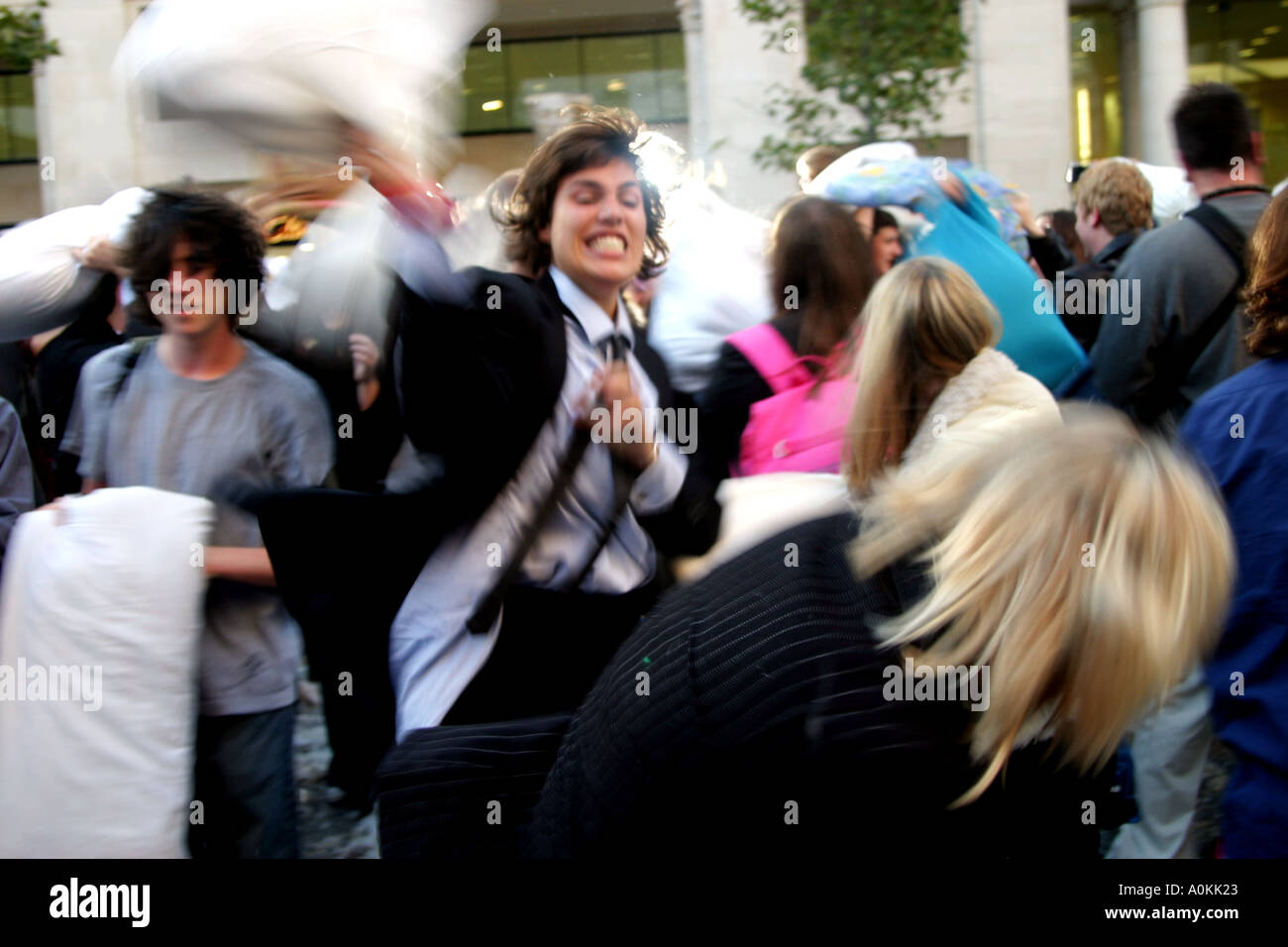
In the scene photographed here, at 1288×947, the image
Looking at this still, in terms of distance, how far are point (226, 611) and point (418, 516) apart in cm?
80

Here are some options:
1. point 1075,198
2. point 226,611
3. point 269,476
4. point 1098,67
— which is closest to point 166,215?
point 269,476

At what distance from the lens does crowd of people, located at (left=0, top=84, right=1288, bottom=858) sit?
1.35 metres

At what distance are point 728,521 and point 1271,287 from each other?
1.12 metres

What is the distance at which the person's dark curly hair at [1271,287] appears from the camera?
7.17 ft

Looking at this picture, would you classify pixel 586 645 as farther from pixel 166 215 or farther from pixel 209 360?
pixel 166 215

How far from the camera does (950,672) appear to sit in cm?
134

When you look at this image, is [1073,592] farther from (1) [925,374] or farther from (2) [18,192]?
(2) [18,192]

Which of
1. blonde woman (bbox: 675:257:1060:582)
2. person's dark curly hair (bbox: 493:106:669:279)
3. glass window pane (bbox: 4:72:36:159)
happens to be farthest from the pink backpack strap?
glass window pane (bbox: 4:72:36:159)

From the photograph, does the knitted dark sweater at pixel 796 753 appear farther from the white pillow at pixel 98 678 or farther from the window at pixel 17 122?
the window at pixel 17 122

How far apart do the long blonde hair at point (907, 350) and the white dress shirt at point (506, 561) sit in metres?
0.51

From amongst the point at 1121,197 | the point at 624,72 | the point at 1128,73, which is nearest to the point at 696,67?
the point at 624,72

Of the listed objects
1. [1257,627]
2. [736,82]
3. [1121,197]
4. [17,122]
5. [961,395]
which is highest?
[17,122]

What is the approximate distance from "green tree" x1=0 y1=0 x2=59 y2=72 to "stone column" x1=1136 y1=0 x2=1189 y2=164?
11449 mm

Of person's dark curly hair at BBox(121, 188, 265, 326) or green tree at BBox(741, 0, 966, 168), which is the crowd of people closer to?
person's dark curly hair at BBox(121, 188, 265, 326)
